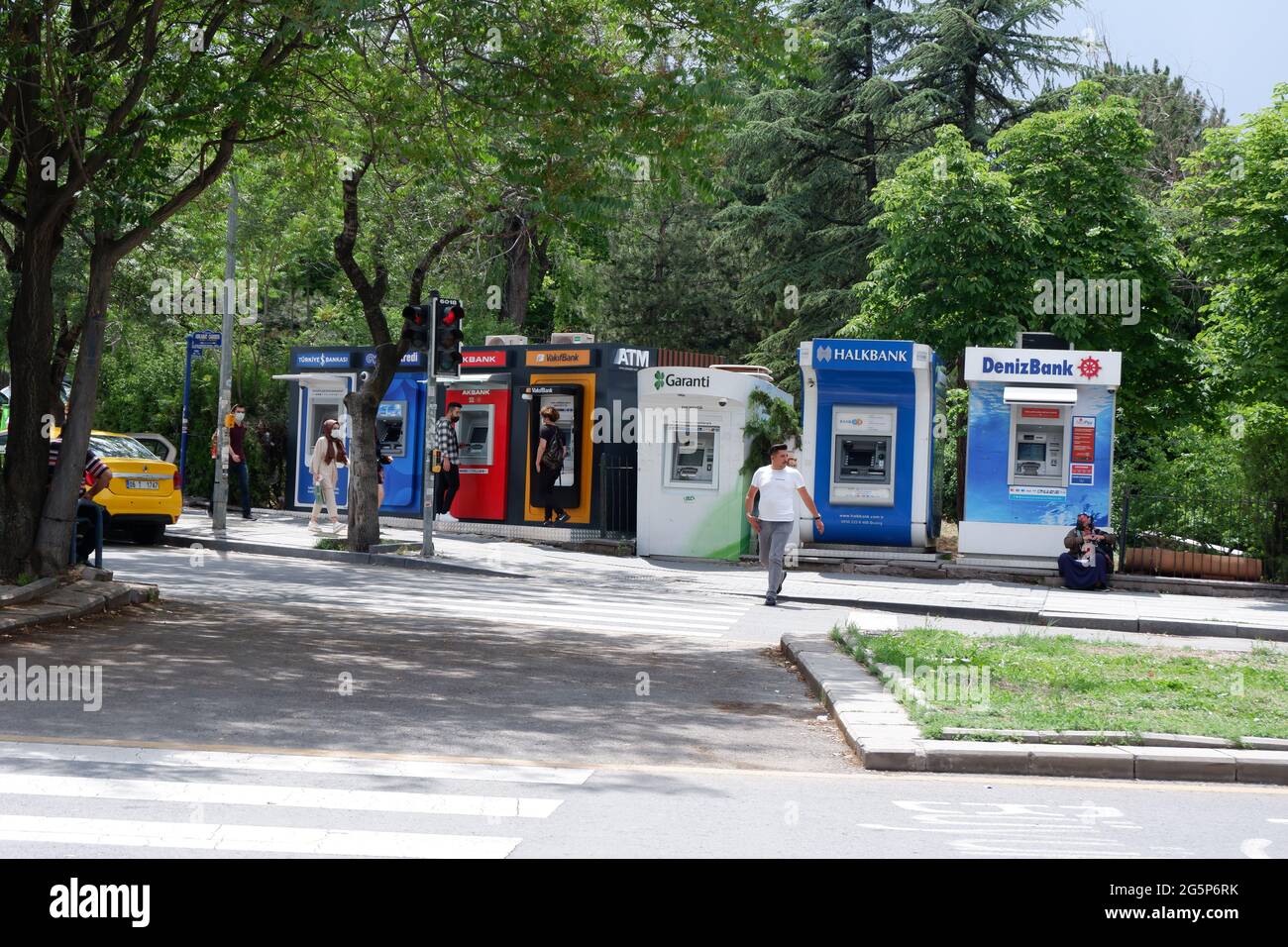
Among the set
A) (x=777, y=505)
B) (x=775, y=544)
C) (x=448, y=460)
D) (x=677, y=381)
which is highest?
(x=677, y=381)

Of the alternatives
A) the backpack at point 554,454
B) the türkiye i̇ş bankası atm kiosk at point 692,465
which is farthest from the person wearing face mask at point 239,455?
the türkiye i̇ş bankası atm kiosk at point 692,465

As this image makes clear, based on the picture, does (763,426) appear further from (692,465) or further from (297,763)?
(297,763)

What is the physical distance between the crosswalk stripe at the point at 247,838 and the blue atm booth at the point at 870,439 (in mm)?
15713

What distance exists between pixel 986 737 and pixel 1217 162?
1521cm

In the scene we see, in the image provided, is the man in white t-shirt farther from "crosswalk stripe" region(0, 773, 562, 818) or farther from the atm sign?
"crosswalk stripe" region(0, 773, 562, 818)

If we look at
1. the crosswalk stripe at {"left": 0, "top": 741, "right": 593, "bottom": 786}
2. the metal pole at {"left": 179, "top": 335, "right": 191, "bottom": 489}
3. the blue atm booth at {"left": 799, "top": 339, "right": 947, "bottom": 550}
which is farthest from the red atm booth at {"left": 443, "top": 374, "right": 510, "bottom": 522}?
the crosswalk stripe at {"left": 0, "top": 741, "right": 593, "bottom": 786}

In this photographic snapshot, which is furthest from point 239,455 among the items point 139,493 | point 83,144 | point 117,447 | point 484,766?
point 484,766

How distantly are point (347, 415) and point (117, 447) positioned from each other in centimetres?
545

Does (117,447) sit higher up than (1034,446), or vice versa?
(1034,446)

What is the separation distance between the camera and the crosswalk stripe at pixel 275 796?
6.36m

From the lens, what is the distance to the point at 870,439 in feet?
69.5

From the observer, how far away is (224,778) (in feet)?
22.6

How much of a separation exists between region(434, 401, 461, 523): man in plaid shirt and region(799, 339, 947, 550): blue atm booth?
5.87m

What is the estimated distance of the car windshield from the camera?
811 inches
